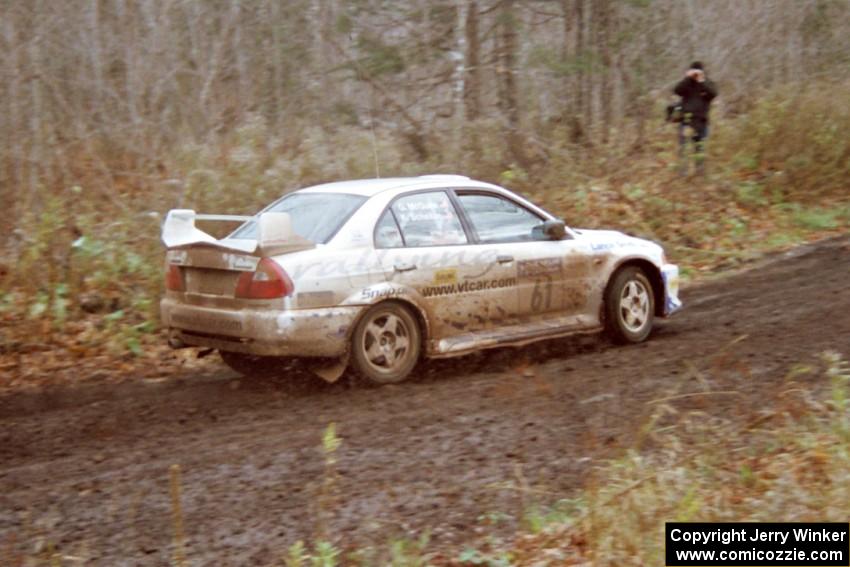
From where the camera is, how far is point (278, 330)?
822cm

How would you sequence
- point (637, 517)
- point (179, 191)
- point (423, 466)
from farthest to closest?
point (179, 191), point (423, 466), point (637, 517)

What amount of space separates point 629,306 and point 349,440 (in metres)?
4.02

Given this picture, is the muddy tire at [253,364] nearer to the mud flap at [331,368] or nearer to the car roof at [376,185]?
the mud flap at [331,368]

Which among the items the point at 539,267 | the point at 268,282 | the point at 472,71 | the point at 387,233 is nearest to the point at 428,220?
the point at 387,233

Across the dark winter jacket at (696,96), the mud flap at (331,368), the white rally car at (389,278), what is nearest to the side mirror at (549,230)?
the white rally car at (389,278)

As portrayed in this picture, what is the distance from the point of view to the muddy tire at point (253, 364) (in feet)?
30.7

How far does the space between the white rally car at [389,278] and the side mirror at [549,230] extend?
0.04ft

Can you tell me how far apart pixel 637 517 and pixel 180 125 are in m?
12.3

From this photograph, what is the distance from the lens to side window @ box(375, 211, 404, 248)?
8820 millimetres

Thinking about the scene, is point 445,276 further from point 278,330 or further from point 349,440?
point 349,440

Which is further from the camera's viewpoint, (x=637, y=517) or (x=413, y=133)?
(x=413, y=133)

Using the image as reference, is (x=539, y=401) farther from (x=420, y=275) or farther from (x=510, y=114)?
(x=510, y=114)

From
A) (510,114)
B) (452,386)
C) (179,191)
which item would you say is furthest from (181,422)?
(510,114)

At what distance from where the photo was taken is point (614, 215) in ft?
51.6
